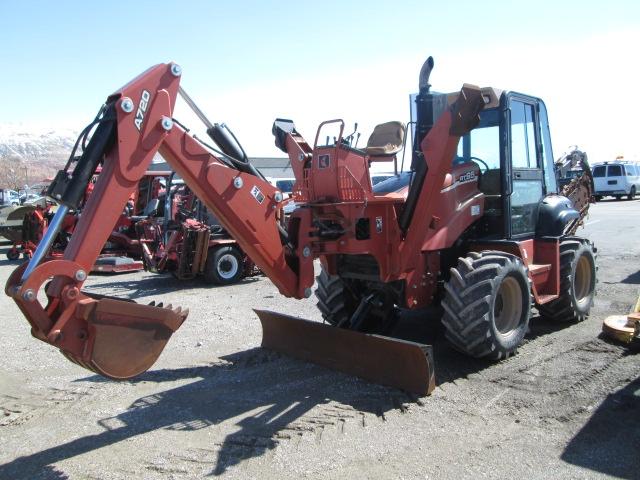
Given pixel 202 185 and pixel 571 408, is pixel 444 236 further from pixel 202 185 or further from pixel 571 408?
pixel 202 185

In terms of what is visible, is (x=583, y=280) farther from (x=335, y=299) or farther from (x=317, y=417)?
(x=317, y=417)

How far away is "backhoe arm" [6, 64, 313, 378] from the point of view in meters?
3.64

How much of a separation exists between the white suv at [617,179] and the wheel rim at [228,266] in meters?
25.0

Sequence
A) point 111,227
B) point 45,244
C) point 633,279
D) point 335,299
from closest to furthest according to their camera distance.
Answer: point 45,244 → point 111,227 → point 335,299 → point 633,279

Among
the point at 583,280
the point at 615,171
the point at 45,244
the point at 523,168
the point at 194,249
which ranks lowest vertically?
the point at 583,280

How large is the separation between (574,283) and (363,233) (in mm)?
3317

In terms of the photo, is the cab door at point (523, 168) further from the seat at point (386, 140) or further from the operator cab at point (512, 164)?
the seat at point (386, 140)

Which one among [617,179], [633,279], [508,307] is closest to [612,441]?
[508,307]

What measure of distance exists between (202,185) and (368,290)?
2.53 m

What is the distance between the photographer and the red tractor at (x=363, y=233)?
382cm

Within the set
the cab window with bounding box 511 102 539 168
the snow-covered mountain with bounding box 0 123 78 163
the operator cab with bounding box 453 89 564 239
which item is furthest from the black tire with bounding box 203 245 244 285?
the snow-covered mountain with bounding box 0 123 78 163

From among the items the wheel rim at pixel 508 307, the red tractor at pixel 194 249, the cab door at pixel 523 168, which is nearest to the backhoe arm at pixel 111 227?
the wheel rim at pixel 508 307

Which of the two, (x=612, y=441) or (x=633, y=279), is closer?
(x=612, y=441)

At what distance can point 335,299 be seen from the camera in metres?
6.44
